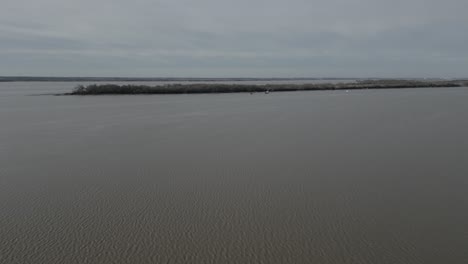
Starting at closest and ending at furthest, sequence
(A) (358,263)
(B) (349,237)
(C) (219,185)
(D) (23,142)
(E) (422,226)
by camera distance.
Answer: (A) (358,263)
(B) (349,237)
(E) (422,226)
(C) (219,185)
(D) (23,142)

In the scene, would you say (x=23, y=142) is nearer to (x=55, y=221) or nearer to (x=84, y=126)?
(x=84, y=126)

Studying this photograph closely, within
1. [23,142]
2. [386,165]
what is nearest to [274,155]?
Answer: [386,165]

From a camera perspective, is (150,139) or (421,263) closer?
(421,263)

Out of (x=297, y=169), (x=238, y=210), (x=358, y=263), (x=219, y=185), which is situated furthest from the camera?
(x=297, y=169)

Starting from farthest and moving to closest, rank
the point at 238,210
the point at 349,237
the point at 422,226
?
the point at 238,210 → the point at 422,226 → the point at 349,237

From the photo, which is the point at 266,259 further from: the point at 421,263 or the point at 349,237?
the point at 421,263

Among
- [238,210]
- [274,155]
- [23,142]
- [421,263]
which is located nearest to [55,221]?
[238,210]
